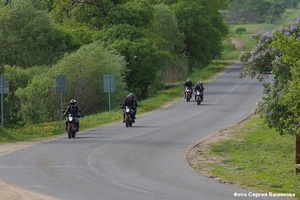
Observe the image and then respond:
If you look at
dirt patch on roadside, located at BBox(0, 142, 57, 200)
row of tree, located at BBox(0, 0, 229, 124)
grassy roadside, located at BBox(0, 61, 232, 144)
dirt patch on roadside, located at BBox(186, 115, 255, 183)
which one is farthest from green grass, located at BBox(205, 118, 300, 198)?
row of tree, located at BBox(0, 0, 229, 124)

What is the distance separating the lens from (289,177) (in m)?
19.5

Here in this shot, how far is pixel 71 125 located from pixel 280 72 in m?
9.90

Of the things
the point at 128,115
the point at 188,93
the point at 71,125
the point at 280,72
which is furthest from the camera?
the point at 188,93

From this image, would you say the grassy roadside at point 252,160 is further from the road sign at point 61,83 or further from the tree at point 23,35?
the tree at point 23,35

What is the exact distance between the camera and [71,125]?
104ft

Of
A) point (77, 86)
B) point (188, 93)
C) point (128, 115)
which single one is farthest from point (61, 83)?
point (188, 93)

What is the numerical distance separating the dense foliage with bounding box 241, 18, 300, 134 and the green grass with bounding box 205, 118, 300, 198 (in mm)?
970

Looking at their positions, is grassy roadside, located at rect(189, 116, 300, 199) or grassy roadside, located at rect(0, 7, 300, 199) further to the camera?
grassy roadside, located at rect(0, 7, 300, 199)

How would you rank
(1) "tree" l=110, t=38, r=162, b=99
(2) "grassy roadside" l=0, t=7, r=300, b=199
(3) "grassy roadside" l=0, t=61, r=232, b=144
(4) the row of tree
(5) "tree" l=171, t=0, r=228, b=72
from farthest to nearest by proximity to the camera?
1. (5) "tree" l=171, t=0, r=228, b=72
2. (1) "tree" l=110, t=38, r=162, b=99
3. (4) the row of tree
4. (3) "grassy roadside" l=0, t=61, r=232, b=144
5. (2) "grassy roadside" l=0, t=7, r=300, b=199

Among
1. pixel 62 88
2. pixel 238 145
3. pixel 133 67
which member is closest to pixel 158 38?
pixel 133 67

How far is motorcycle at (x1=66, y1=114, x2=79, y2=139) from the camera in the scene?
31.7m

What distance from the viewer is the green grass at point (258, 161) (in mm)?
18016

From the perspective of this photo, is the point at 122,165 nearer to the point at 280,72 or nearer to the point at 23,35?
the point at 280,72

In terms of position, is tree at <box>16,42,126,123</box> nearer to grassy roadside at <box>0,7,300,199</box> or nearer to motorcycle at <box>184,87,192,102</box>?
motorcycle at <box>184,87,192,102</box>
